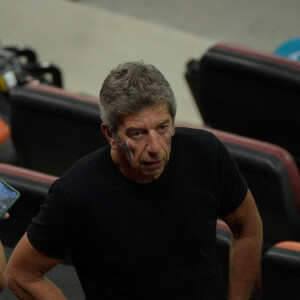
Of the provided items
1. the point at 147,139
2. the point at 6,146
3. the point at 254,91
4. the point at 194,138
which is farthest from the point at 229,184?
the point at 6,146

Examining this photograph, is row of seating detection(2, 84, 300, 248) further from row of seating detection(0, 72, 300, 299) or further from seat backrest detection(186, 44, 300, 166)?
seat backrest detection(186, 44, 300, 166)

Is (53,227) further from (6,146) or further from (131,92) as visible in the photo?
(6,146)

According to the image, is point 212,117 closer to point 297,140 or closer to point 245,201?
point 297,140

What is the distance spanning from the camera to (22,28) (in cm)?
376

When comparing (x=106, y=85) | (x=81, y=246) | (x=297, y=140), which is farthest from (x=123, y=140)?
(x=297, y=140)

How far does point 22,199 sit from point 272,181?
0.55m

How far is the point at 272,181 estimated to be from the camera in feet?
5.90

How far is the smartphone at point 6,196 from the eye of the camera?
4.84 ft

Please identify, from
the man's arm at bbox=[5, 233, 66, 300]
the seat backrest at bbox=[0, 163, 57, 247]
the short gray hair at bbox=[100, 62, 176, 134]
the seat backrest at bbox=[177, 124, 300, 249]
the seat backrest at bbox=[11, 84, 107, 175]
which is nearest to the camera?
the short gray hair at bbox=[100, 62, 176, 134]

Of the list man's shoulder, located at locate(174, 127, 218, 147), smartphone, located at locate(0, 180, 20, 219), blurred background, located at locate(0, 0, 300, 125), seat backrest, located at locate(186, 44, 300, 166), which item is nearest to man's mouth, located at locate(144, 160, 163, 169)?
man's shoulder, located at locate(174, 127, 218, 147)

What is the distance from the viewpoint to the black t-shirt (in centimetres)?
130

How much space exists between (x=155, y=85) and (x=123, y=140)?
0.10 m

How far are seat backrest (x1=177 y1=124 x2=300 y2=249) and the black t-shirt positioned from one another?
1.32 feet

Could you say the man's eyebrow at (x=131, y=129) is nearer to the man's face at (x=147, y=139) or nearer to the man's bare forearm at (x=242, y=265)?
the man's face at (x=147, y=139)
